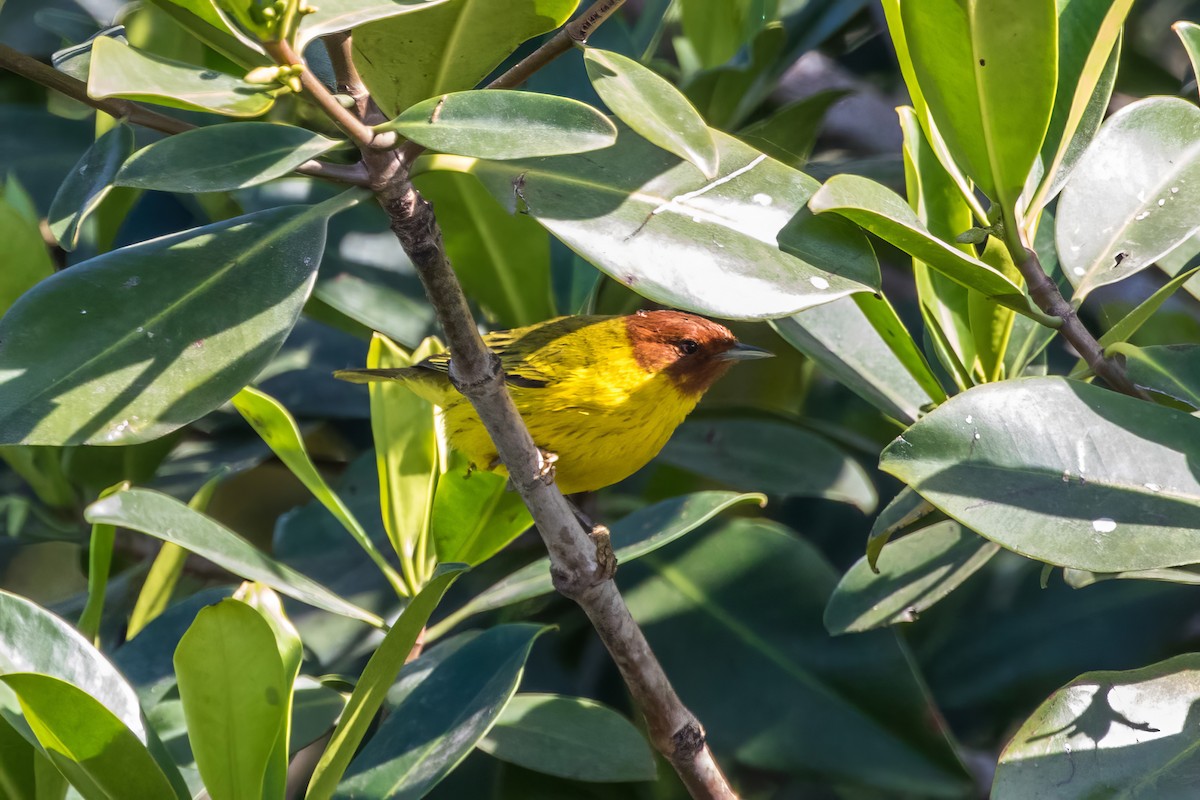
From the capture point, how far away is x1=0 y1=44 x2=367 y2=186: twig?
1.11 m

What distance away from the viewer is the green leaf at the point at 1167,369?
4.66 ft

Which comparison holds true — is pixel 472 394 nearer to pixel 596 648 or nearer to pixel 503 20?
pixel 503 20

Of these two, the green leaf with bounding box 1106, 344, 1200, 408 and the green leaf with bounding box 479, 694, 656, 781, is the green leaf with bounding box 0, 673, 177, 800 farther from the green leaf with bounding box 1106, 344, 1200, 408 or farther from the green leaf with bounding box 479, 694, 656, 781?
the green leaf with bounding box 1106, 344, 1200, 408

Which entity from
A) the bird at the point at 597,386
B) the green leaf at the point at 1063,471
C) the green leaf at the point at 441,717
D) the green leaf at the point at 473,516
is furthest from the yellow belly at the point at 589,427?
the green leaf at the point at 1063,471

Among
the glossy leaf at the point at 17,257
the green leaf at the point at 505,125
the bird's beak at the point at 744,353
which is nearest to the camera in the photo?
the green leaf at the point at 505,125

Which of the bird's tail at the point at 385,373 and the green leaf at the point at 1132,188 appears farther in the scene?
the bird's tail at the point at 385,373

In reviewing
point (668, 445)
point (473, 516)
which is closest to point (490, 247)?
point (668, 445)

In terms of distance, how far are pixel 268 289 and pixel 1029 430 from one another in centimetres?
87

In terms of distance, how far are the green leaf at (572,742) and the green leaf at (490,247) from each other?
887mm

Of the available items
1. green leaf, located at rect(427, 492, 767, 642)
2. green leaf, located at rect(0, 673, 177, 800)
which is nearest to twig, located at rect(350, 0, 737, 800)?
green leaf, located at rect(427, 492, 767, 642)

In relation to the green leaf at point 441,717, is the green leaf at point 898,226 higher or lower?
higher

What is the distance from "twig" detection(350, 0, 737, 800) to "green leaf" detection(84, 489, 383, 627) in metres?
0.41

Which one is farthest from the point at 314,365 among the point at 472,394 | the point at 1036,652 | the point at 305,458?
the point at 1036,652

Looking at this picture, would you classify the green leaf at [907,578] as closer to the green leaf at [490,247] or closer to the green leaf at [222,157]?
the green leaf at [490,247]
